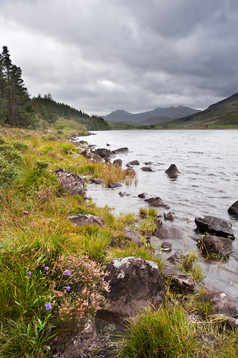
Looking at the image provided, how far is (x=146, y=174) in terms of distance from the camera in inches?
685

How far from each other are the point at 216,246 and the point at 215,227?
1285 millimetres

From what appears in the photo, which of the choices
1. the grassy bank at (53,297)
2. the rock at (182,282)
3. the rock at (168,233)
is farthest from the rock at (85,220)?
the rock at (182,282)

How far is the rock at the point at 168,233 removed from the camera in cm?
674

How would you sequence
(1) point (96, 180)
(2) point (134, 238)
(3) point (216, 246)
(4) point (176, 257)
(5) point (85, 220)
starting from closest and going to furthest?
(4) point (176, 257) < (3) point (216, 246) < (2) point (134, 238) < (5) point (85, 220) < (1) point (96, 180)

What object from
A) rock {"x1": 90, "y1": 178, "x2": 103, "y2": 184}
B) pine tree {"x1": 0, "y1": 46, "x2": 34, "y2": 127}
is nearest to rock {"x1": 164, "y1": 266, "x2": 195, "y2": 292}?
rock {"x1": 90, "y1": 178, "x2": 103, "y2": 184}

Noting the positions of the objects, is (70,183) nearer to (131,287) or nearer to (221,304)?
(131,287)

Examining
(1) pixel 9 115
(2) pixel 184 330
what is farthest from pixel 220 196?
(1) pixel 9 115

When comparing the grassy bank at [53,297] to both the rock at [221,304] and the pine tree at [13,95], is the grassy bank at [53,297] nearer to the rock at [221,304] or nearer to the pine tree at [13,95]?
the rock at [221,304]

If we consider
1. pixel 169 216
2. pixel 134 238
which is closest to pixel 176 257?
pixel 134 238

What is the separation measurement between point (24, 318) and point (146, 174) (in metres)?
15.7

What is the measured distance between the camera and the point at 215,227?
6.97 meters

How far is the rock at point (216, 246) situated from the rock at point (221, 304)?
2034mm

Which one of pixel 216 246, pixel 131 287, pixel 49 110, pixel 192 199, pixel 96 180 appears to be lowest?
pixel 192 199

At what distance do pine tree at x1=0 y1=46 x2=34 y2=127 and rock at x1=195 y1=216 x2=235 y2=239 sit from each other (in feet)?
172
